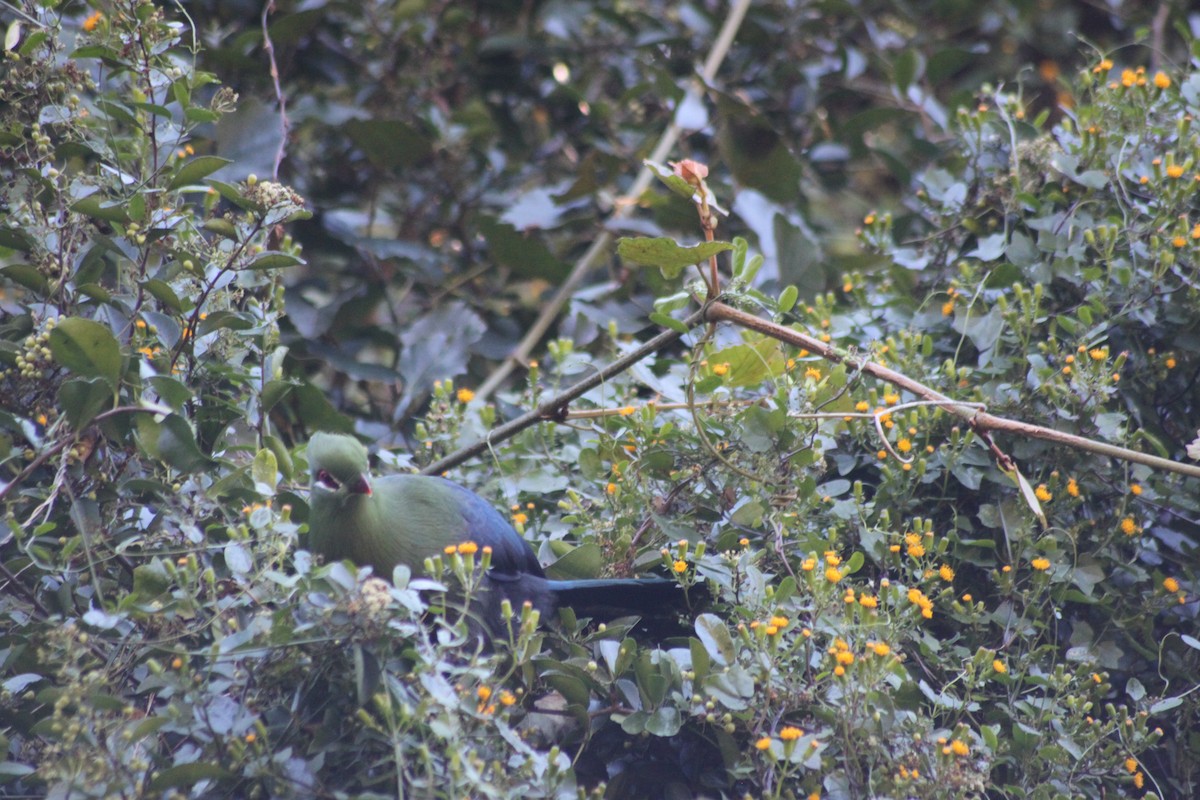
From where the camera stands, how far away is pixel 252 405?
6.61 feet

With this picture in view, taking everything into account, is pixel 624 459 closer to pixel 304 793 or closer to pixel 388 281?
pixel 304 793

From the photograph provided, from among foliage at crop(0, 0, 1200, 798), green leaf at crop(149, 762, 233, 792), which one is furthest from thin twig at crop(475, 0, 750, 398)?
green leaf at crop(149, 762, 233, 792)

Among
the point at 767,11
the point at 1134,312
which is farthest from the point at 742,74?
the point at 1134,312

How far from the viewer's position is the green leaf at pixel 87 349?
63.9 inches

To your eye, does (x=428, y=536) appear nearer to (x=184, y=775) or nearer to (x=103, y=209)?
(x=184, y=775)

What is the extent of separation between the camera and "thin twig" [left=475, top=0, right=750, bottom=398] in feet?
11.0

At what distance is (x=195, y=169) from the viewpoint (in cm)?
188

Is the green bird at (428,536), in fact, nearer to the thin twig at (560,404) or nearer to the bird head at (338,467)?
the bird head at (338,467)

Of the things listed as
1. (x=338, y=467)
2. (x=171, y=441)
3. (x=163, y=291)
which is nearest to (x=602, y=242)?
(x=338, y=467)

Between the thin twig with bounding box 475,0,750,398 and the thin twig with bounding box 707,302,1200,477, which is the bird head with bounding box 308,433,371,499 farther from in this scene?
the thin twig with bounding box 475,0,750,398

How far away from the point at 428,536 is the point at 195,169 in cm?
81

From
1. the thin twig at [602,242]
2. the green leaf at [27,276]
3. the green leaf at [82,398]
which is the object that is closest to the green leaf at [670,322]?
the green leaf at [82,398]

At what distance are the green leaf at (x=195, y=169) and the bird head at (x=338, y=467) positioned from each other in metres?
0.53

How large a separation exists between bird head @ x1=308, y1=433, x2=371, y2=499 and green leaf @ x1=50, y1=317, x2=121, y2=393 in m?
0.39
